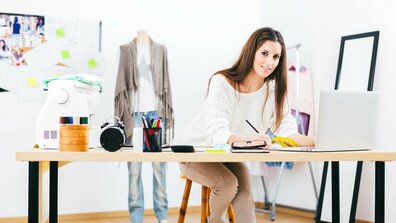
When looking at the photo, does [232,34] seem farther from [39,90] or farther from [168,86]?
[39,90]

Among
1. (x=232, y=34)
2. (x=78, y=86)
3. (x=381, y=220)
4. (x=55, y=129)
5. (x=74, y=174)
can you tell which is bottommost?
(x=74, y=174)

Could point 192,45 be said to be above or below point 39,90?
above

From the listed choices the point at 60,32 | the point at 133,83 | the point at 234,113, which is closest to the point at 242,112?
the point at 234,113

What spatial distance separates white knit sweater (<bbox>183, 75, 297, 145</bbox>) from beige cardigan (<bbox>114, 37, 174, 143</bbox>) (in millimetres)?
1378

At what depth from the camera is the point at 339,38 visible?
417 cm

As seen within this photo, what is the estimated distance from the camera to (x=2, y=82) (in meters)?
4.13

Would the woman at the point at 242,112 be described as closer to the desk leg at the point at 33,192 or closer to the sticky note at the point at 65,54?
the desk leg at the point at 33,192

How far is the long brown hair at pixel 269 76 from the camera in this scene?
7.93ft

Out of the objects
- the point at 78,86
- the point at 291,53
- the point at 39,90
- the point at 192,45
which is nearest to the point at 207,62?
the point at 192,45

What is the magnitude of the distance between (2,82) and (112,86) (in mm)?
825

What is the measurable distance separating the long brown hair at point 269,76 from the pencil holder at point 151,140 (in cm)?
69

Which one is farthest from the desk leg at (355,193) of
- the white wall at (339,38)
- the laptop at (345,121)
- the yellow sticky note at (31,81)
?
the yellow sticky note at (31,81)

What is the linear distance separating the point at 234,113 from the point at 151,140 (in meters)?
0.69

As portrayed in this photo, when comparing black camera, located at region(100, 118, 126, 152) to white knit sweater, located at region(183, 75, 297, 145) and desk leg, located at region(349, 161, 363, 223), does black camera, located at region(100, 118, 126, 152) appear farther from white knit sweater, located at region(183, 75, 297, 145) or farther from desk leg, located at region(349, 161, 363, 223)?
desk leg, located at region(349, 161, 363, 223)
